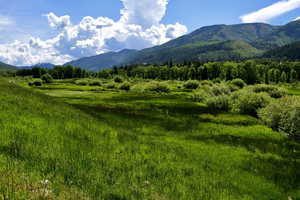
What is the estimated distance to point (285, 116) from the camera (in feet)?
97.9

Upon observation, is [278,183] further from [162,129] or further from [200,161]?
[162,129]

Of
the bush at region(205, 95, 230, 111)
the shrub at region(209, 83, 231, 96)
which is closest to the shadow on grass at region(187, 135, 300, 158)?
the bush at region(205, 95, 230, 111)

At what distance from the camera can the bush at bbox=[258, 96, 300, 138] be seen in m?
27.7

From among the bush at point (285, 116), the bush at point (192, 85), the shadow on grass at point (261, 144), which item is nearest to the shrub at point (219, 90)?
the bush at point (285, 116)

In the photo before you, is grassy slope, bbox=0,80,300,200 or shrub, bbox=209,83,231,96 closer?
grassy slope, bbox=0,80,300,200

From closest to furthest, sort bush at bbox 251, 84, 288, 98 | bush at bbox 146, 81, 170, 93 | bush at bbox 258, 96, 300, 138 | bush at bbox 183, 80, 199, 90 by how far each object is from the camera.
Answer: bush at bbox 258, 96, 300, 138 → bush at bbox 251, 84, 288, 98 → bush at bbox 146, 81, 170, 93 → bush at bbox 183, 80, 199, 90

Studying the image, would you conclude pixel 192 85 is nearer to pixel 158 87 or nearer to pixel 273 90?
pixel 158 87

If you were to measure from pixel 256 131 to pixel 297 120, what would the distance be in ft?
15.9

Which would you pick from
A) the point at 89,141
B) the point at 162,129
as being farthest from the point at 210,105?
the point at 89,141

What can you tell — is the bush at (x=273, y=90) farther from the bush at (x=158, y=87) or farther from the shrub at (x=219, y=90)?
the bush at (x=158, y=87)

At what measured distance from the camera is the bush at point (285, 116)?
27.7 metres

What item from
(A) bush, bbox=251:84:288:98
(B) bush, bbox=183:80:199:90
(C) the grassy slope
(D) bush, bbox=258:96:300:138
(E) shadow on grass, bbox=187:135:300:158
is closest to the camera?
(C) the grassy slope

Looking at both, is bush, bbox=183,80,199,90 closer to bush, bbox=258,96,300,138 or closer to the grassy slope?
bush, bbox=258,96,300,138

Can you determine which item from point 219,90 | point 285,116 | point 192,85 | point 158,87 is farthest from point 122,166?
point 192,85
